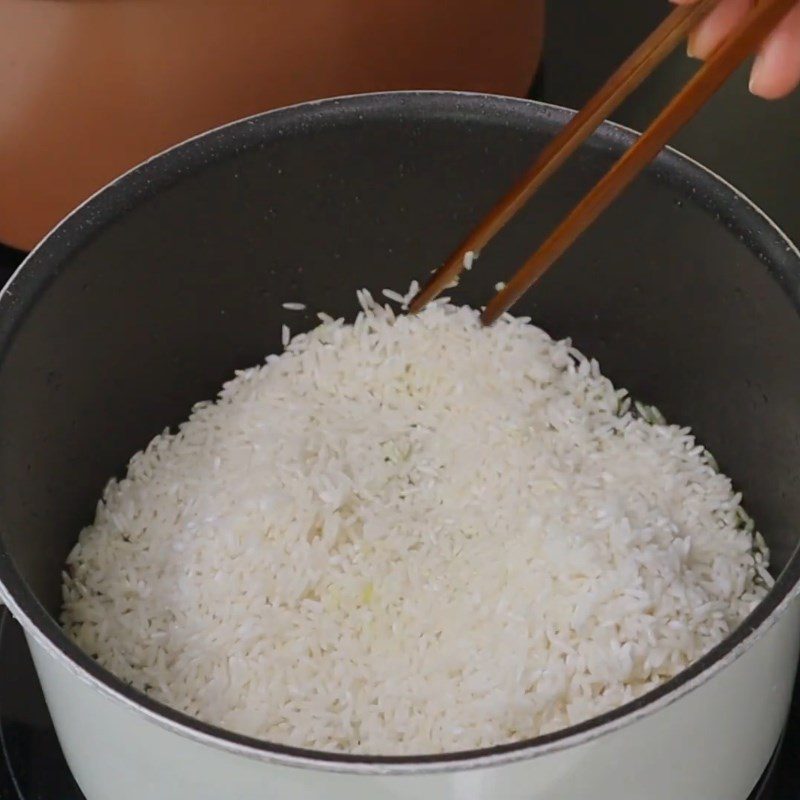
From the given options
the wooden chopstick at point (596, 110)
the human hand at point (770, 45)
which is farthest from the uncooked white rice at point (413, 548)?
the human hand at point (770, 45)

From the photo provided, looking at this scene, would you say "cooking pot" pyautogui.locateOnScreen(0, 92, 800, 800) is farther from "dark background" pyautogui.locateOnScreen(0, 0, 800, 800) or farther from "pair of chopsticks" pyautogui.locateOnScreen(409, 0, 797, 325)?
"dark background" pyautogui.locateOnScreen(0, 0, 800, 800)

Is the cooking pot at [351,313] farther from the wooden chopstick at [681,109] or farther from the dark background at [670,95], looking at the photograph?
the dark background at [670,95]

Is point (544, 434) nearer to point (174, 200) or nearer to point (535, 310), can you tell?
point (535, 310)

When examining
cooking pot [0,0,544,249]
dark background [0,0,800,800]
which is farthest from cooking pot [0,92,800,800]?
dark background [0,0,800,800]

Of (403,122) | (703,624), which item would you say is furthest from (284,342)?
(703,624)

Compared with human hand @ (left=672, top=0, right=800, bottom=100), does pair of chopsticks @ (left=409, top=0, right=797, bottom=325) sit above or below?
below

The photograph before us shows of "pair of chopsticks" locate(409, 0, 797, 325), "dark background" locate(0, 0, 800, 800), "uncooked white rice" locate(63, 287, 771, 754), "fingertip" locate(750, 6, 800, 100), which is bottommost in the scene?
"uncooked white rice" locate(63, 287, 771, 754)
